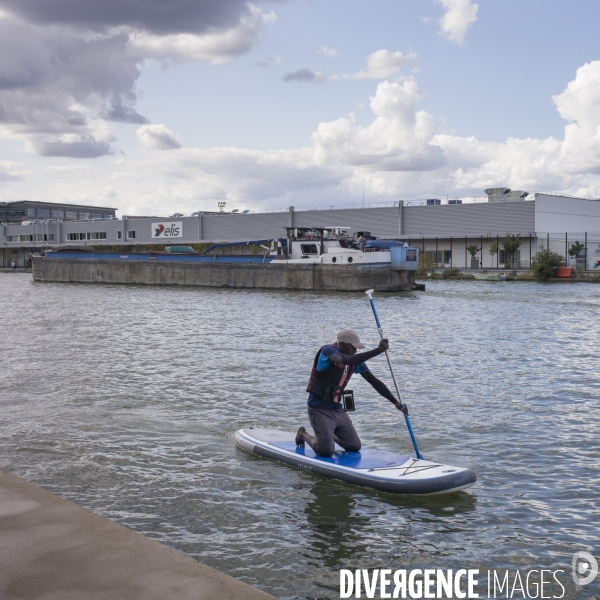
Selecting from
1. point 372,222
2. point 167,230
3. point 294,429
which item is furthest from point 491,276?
point 294,429

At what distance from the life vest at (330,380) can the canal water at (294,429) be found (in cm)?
115

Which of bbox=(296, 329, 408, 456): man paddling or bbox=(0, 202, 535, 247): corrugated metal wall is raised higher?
bbox=(0, 202, 535, 247): corrugated metal wall

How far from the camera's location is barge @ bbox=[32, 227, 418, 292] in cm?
4581

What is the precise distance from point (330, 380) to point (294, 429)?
9.39ft

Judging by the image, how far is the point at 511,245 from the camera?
212ft

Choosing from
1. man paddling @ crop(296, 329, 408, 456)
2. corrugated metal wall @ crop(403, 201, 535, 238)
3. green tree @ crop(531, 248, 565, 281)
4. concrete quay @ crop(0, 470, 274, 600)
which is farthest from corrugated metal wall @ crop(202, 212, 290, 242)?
concrete quay @ crop(0, 470, 274, 600)

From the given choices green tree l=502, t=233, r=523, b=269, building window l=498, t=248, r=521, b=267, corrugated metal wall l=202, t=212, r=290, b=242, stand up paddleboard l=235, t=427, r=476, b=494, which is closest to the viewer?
stand up paddleboard l=235, t=427, r=476, b=494

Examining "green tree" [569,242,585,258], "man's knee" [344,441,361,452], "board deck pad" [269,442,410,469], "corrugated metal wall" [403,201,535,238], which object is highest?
"corrugated metal wall" [403,201,535,238]

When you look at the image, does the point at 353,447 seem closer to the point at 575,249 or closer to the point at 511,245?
the point at 511,245

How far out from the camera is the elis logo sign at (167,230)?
9019cm

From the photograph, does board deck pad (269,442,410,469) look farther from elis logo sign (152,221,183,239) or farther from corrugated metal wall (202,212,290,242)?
elis logo sign (152,221,183,239)

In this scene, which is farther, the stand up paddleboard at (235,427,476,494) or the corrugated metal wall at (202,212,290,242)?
the corrugated metal wall at (202,212,290,242)

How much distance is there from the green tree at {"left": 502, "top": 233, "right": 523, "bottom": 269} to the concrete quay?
204 feet

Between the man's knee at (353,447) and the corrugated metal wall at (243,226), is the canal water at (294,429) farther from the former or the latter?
the corrugated metal wall at (243,226)
